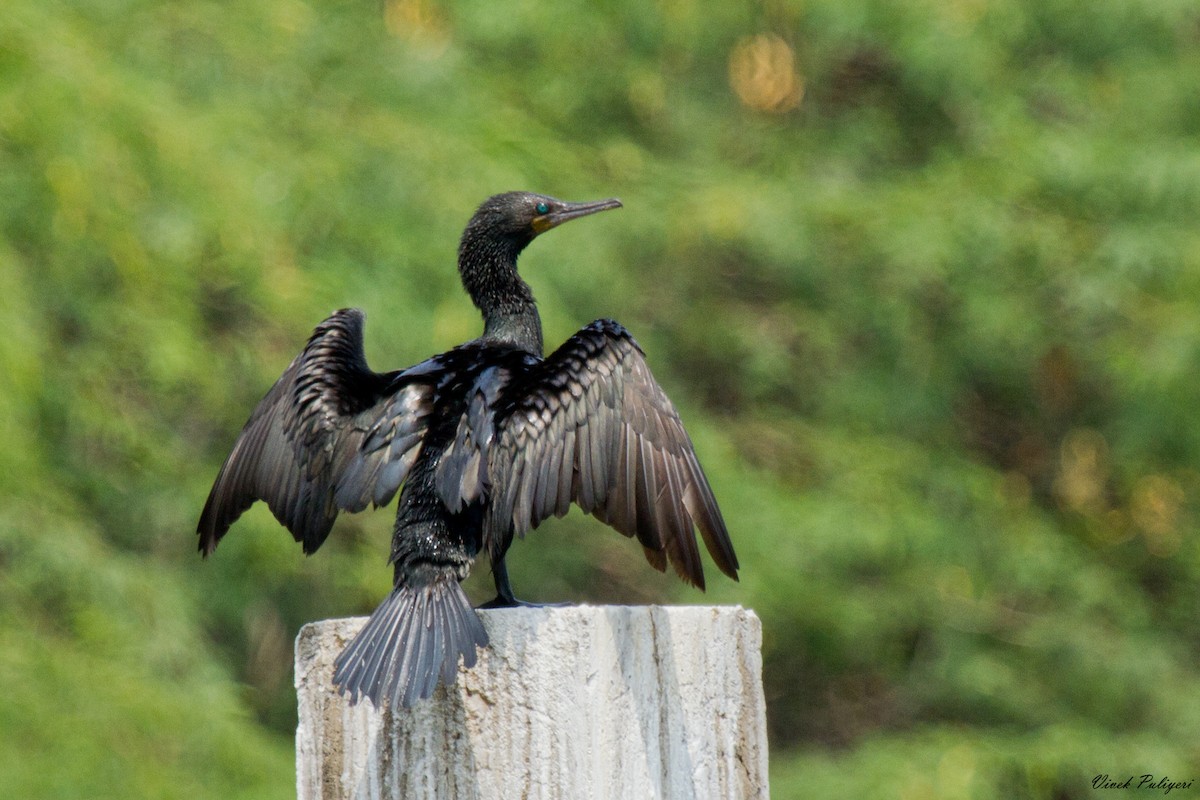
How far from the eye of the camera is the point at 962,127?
8.74 metres

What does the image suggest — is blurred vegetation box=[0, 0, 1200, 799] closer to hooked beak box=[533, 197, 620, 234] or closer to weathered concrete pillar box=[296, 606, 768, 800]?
hooked beak box=[533, 197, 620, 234]

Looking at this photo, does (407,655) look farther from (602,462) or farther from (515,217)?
(515,217)

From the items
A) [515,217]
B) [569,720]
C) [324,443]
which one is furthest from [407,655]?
[515,217]

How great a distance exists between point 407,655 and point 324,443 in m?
0.93

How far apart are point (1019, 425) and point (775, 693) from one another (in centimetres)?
224

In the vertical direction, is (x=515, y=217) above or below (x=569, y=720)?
above

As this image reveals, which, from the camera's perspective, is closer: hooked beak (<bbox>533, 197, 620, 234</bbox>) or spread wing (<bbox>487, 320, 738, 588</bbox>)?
spread wing (<bbox>487, 320, 738, 588</bbox>)

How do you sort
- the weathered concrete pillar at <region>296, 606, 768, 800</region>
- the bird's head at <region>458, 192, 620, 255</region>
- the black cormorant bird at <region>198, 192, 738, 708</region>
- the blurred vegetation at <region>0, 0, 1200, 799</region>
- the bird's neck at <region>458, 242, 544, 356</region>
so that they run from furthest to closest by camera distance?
the blurred vegetation at <region>0, 0, 1200, 799</region> → the bird's head at <region>458, 192, 620, 255</region> → the bird's neck at <region>458, 242, 544, 356</region> → the black cormorant bird at <region>198, 192, 738, 708</region> → the weathered concrete pillar at <region>296, 606, 768, 800</region>

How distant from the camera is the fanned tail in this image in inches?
89.4

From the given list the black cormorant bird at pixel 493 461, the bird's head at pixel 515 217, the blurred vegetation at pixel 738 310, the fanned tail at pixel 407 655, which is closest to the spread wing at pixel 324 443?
the black cormorant bird at pixel 493 461

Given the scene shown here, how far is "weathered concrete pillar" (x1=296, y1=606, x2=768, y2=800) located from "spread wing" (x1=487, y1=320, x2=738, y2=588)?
1.59 ft

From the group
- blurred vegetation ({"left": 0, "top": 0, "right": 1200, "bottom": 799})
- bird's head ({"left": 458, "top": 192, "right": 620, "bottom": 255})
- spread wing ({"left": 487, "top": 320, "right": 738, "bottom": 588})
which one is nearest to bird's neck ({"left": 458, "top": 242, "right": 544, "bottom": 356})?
bird's head ({"left": 458, "top": 192, "right": 620, "bottom": 255})

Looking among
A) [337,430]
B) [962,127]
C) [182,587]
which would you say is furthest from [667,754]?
[962,127]

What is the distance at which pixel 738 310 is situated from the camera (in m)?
8.36
